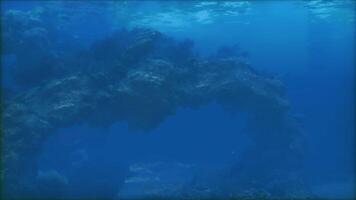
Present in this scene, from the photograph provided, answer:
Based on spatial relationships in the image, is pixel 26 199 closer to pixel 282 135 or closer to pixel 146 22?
pixel 282 135

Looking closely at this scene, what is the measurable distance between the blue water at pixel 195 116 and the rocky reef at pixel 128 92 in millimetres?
601

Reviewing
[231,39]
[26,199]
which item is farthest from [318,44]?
[26,199]

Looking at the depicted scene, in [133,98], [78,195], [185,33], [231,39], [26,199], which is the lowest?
[26,199]

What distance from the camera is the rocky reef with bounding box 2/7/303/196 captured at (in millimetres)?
17938

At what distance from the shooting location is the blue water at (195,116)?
80.7 feet

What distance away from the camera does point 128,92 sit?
722 inches

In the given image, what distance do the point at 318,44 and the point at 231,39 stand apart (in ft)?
43.7

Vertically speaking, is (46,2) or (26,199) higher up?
(46,2)

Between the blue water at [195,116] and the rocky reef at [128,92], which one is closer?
the rocky reef at [128,92]

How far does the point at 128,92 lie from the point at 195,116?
34.3m

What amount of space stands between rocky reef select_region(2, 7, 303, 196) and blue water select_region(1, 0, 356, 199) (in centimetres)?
60

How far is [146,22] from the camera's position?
35.8m

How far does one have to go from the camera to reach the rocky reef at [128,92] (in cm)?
1794

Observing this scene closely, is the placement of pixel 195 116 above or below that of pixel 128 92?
above
